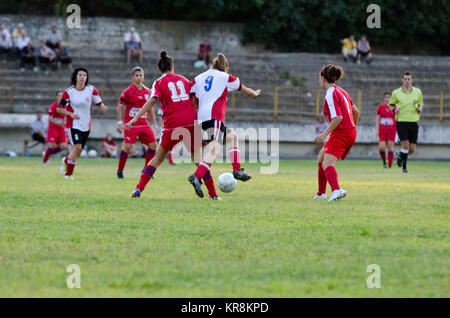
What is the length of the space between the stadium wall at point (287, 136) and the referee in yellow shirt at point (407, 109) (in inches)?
416

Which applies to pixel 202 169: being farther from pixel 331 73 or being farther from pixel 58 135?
pixel 58 135

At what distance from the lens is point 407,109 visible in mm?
18266

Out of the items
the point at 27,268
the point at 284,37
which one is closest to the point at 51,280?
the point at 27,268

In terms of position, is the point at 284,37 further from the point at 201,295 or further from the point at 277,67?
the point at 201,295

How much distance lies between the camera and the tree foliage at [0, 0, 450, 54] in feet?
130

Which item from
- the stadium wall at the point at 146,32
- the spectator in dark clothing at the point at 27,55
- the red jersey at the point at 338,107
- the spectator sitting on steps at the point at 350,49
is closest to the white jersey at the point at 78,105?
the red jersey at the point at 338,107

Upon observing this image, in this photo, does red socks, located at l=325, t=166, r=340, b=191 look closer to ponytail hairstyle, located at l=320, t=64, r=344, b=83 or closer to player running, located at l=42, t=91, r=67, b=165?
ponytail hairstyle, located at l=320, t=64, r=344, b=83

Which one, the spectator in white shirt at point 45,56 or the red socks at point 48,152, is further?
the spectator in white shirt at point 45,56

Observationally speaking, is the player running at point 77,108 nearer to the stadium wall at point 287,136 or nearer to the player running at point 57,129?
the player running at point 57,129

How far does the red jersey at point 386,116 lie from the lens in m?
21.2

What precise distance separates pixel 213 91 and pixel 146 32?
29687 millimetres

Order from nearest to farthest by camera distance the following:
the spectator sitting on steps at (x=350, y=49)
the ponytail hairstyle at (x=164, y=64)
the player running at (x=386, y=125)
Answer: the ponytail hairstyle at (x=164, y=64), the player running at (x=386, y=125), the spectator sitting on steps at (x=350, y=49)
